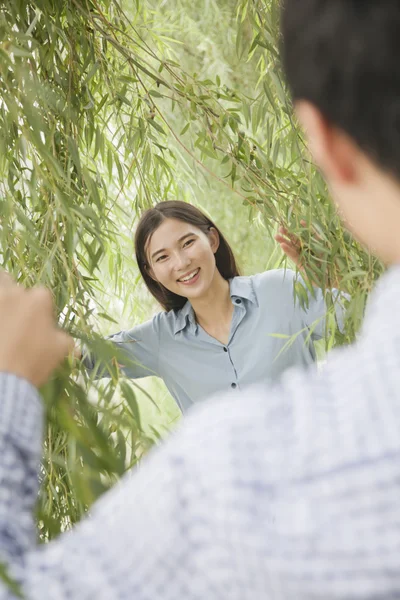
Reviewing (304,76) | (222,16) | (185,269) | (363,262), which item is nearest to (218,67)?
(222,16)

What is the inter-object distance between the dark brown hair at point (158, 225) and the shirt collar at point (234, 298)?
0.08m

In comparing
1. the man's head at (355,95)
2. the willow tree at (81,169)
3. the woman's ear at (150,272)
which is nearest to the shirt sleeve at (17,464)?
the man's head at (355,95)

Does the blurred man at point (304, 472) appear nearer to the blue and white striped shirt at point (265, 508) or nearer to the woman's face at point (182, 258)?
the blue and white striped shirt at point (265, 508)

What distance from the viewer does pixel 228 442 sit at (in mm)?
393

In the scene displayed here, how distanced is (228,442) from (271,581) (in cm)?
7

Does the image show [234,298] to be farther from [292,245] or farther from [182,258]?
[292,245]

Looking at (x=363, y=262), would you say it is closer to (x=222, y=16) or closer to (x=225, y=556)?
(x=225, y=556)

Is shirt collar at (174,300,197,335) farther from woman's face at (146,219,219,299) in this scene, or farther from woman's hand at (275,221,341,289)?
woman's hand at (275,221,341,289)

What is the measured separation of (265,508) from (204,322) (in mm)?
1597

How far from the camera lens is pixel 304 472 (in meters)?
0.38

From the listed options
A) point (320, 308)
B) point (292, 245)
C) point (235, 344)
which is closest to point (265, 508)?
point (292, 245)

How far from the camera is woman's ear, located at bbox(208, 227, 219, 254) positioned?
206 cm

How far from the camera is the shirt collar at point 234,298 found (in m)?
1.95

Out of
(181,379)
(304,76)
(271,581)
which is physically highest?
(304,76)
